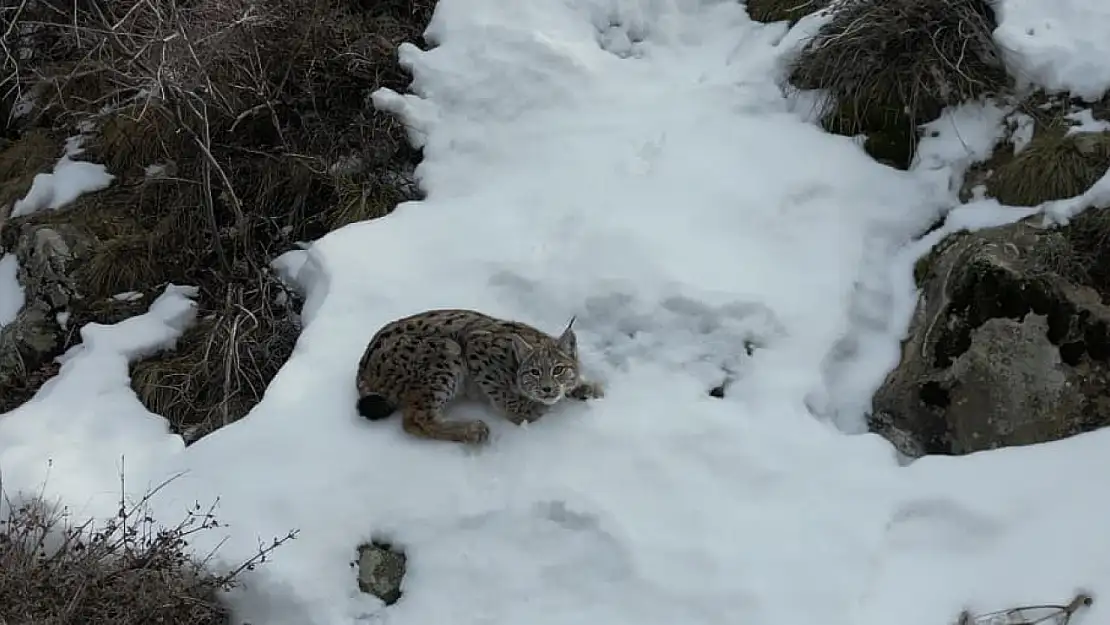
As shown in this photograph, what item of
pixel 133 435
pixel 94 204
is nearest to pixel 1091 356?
pixel 133 435

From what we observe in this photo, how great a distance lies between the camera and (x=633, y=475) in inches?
182

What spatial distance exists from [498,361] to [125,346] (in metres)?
2.65

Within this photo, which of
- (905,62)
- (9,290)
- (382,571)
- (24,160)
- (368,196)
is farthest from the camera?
(24,160)

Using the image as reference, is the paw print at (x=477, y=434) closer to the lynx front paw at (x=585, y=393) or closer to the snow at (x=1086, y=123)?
the lynx front paw at (x=585, y=393)

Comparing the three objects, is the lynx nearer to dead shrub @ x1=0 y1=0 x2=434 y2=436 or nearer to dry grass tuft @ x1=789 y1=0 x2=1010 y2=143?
dead shrub @ x1=0 y1=0 x2=434 y2=436

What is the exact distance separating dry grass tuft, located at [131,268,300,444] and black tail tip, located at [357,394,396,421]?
0.98 meters

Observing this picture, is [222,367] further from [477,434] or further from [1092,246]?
[1092,246]

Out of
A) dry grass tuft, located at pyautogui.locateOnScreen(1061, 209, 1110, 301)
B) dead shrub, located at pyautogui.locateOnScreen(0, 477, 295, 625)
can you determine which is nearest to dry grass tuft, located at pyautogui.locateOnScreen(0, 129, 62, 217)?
dead shrub, located at pyautogui.locateOnScreen(0, 477, 295, 625)

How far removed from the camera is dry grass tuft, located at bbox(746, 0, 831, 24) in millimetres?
6883

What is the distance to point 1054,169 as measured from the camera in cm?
542

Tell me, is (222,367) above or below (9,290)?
above

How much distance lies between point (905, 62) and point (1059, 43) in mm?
807

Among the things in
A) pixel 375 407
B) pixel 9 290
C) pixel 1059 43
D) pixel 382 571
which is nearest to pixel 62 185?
pixel 9 290

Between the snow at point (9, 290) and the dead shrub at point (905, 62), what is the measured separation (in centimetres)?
526
